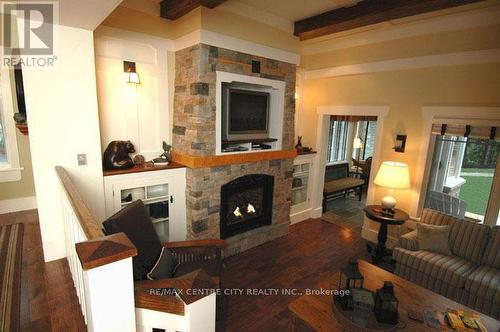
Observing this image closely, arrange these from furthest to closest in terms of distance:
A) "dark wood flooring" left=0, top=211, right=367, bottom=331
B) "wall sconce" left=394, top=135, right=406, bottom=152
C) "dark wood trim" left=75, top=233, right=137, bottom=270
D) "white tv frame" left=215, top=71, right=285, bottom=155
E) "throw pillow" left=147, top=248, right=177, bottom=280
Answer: "wall sconce" left=394, top=135, right=406, bottom=152, "white tv frame" left=215, top=71, right=285, bottom=155, "throw pillow" left=147, top=248, right=177, bottom=280, "dark wood flooring" left=0, top=211, right=367, bottom=331, "dark wood trim" left=75, top=233, right=137, bottom=270

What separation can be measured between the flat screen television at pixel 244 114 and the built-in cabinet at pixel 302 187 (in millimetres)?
1031

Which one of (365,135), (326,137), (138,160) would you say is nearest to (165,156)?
(138,160)

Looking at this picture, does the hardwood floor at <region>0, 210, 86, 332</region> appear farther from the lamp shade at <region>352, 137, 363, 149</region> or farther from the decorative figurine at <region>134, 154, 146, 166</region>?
the lamp shade at <region>352, 137, 363, 149</region>

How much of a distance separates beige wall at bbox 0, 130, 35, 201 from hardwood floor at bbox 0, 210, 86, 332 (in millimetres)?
1958

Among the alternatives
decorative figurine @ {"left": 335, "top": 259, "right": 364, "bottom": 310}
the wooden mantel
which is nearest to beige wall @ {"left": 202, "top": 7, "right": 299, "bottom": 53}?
the wooden mantel

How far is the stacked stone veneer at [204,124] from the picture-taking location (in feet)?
9.65

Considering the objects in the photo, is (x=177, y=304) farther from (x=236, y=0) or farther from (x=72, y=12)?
(x=236, y=0)

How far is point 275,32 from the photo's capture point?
11.5 feet

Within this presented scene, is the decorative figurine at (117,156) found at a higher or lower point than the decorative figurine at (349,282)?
higher

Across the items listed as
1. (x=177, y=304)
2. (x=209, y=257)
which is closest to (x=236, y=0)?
(x=209, y=257)

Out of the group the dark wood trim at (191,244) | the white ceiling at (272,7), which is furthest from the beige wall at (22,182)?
Answer: the dark wood trim at (191,244)

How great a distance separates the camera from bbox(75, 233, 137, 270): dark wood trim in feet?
3.10

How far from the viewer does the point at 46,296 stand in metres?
1.89

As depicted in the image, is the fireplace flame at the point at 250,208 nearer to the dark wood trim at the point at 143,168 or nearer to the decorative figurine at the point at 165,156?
the dark wood trim at the point at 143,168
